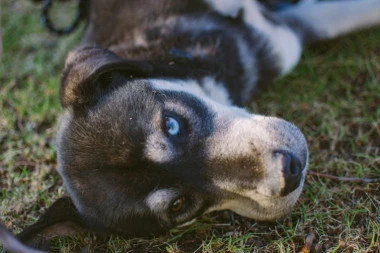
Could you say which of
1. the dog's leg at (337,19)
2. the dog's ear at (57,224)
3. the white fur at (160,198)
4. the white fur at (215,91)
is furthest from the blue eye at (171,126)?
the dog's leg at (337,19)

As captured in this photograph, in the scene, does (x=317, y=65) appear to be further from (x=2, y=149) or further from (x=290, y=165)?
(x=2, y=149)

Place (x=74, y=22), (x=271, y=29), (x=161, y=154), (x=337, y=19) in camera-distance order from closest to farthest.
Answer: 1. (x=161, y=154)
2. (x=271, y=29)
3. (x=337, y=19)
4. (x=74, y=22)

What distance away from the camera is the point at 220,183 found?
2771 mm

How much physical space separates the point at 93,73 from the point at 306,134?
164 centimetres

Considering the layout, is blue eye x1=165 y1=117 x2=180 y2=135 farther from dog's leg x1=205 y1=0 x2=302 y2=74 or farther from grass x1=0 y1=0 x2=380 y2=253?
dog's leg x1=205 y1=0 x2=302 y2=74

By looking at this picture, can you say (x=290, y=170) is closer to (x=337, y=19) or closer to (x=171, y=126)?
(x=171, y=126)

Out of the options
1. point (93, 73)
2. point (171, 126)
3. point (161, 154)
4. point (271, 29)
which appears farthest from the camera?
point (271, 29)

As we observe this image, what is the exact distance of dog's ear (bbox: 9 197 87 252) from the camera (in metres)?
3.01

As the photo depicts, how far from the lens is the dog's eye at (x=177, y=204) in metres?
2.91

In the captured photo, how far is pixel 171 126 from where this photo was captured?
114 inches

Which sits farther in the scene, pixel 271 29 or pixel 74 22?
pixel 74 22

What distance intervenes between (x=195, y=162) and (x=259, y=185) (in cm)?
37

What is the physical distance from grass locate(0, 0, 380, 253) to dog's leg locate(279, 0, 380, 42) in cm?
15

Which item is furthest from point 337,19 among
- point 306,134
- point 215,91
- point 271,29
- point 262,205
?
point 262,205
